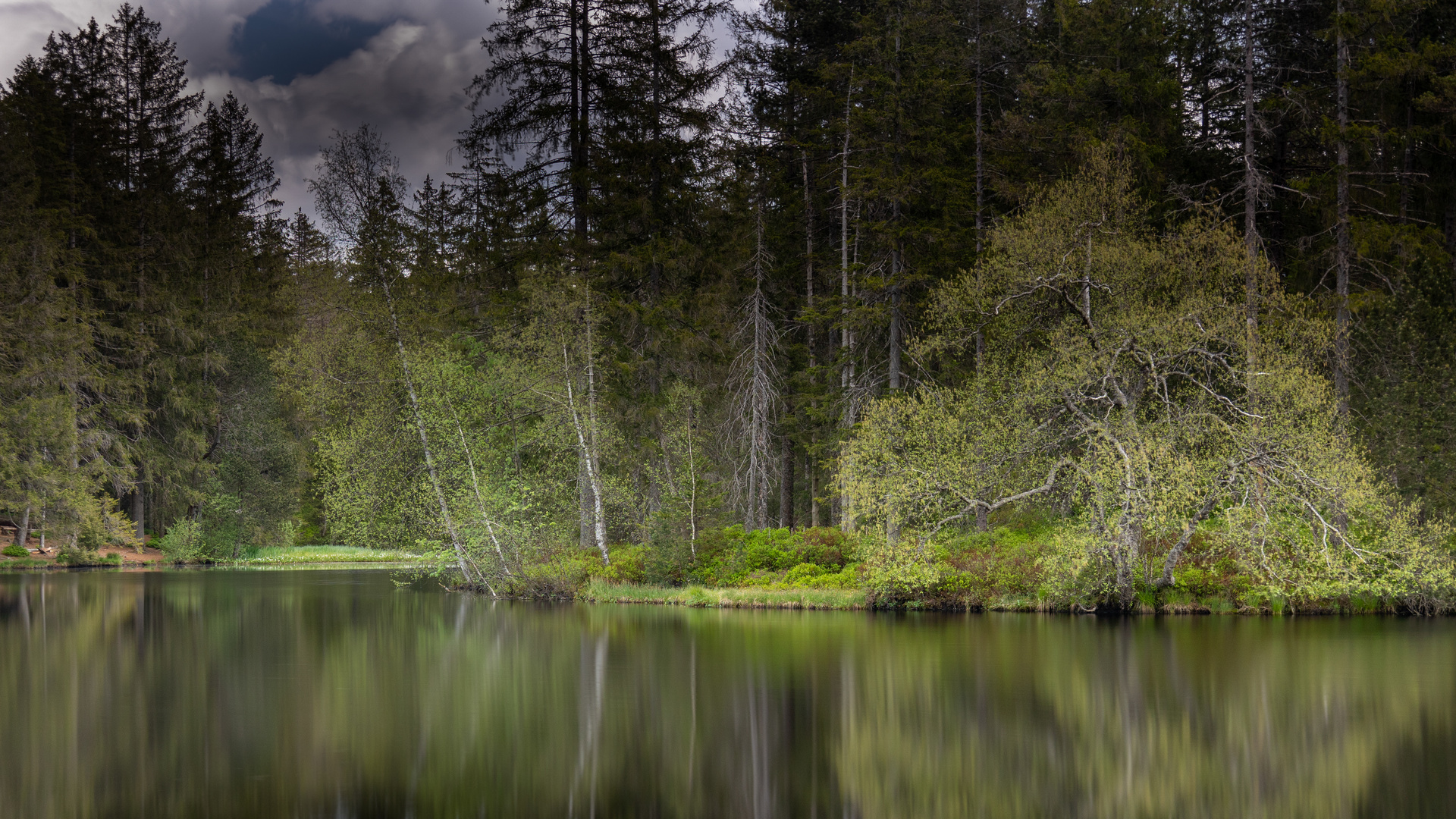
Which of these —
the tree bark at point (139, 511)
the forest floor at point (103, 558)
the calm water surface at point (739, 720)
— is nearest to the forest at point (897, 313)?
the forest floor at point (103, 558)

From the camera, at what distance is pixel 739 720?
39.6 feet

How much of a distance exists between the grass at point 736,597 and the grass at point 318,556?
2378cm

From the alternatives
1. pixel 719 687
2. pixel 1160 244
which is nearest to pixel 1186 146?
pixel 1160 244

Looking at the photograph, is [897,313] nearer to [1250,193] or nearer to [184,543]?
[1250,193]

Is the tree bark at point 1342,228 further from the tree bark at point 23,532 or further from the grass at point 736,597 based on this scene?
the tree bark at point 23,532

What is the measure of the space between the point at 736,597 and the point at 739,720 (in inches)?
525

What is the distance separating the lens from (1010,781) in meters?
9.40

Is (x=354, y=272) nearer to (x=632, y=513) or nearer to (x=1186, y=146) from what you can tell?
(x=632, y=513)

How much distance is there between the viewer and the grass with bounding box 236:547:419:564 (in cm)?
4862

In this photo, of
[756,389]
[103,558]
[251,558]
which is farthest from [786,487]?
[103,558]

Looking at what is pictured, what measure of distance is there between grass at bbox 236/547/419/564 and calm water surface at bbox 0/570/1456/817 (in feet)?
92.1

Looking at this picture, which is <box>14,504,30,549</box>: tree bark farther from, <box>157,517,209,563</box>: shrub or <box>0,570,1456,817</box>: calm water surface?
<box>0,570,1456,817</box>: calm water surface

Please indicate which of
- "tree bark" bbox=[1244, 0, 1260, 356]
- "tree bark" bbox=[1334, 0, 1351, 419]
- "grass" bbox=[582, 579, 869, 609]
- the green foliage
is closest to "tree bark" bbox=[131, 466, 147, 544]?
"grass" bbox=[582, 579, 869, 609]

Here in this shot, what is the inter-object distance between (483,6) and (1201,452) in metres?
23.7
